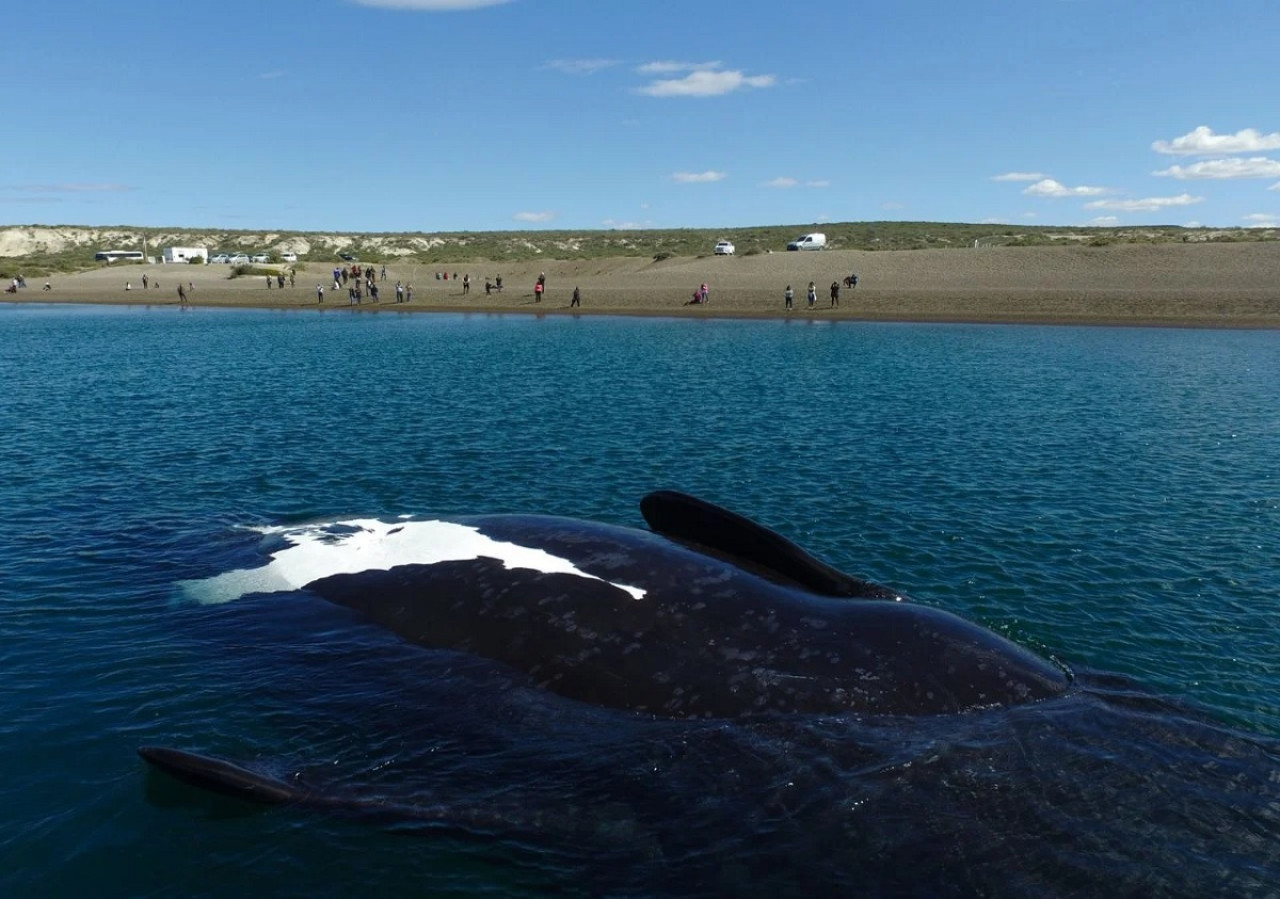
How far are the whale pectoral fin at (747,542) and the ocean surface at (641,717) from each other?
178cm

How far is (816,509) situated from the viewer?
54.5ft

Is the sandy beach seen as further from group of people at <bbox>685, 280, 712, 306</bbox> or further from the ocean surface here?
the ocean surface

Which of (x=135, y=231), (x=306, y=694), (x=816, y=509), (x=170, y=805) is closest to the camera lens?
(x=170, y=805)

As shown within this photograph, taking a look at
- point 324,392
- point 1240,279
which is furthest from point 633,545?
point 1240,279

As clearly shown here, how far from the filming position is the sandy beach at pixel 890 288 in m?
53.5

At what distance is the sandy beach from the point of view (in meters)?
53.5

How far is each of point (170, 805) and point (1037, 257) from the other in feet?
246

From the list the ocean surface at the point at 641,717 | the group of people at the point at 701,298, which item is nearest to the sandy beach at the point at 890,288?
the group of people at the point at 701,298

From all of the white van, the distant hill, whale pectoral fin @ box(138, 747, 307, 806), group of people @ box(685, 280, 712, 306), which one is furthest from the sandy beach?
whale pectoral fin @ box(138, 747, 307, 806)

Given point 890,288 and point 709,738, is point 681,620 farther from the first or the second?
point 890,288

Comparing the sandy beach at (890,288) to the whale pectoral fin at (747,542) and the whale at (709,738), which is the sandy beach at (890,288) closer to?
the whale pectoral fin at (747,542)

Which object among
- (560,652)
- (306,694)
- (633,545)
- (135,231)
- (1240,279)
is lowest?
(306,694)

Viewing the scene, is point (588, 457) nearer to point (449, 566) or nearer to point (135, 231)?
point (449, 566)

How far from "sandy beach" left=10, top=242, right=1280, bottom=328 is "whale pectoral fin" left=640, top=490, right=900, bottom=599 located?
49.1m
